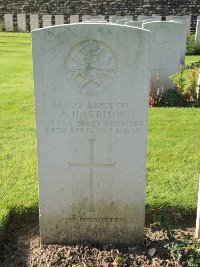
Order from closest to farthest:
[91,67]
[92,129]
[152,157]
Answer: [91,67]
[92,129]
[152,157]

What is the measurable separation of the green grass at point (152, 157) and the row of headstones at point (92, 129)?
24.1 inches

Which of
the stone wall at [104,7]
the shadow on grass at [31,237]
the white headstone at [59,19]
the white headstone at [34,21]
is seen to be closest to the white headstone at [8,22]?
the stone wall at [104,7]

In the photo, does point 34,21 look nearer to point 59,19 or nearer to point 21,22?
point 21,22

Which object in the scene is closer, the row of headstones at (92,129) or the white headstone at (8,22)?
the row of headstones at (92,129)

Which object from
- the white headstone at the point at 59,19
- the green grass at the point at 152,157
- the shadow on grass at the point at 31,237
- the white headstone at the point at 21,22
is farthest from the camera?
the white headstone at the point at 21,22

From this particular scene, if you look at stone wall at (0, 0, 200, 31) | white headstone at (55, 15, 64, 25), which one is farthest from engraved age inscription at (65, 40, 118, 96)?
white headstone at (55, 15, 64, 25)

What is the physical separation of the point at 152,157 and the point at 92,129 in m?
1.97

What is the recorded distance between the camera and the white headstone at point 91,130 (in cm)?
286

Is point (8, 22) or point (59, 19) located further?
point (8, 22)

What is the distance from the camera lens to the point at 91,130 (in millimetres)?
3078

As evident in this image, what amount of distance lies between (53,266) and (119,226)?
61cm

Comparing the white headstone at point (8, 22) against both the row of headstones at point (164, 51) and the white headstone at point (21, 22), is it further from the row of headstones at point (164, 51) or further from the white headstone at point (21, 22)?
the row of headstones at point (164, 51)

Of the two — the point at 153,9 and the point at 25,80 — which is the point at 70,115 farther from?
the point at 153,9

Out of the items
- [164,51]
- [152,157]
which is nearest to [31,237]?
[152,157]
